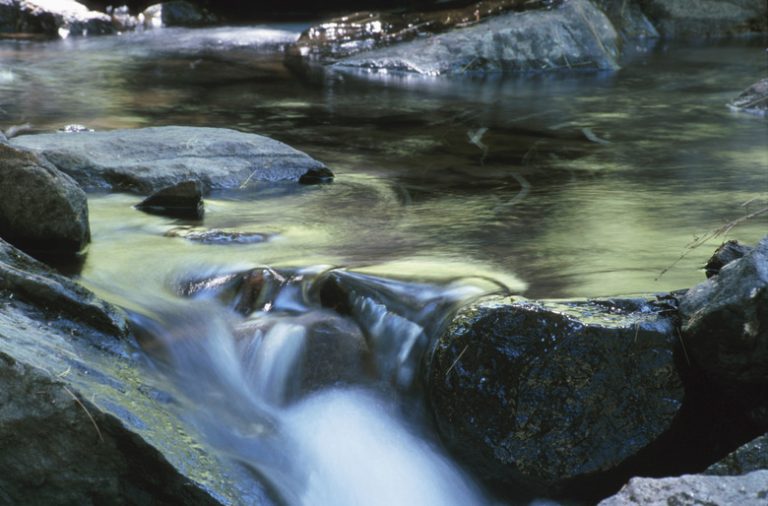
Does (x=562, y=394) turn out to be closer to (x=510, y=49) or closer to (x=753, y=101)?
(x=753, y=101)

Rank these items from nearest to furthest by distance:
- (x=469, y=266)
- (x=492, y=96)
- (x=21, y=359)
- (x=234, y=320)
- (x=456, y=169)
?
(x=21, y=359)
(x=234, y=320)
(x=469, y=266)
(x=456, y=169)
(x=492, y=96)

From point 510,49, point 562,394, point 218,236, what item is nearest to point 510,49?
point 510,49

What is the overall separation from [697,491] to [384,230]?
2.49 metres

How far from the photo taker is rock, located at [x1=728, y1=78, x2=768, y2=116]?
27.5ft

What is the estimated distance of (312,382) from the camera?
3.75 metres

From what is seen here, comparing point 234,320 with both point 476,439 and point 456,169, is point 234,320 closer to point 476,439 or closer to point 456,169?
point 476,439

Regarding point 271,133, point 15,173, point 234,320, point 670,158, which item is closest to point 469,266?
point 234,320

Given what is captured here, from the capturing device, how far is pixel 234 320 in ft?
13.0

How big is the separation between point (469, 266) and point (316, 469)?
3.81 feet

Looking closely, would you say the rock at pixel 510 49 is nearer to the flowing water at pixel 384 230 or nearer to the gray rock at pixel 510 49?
the gray rock at pixel 510 49

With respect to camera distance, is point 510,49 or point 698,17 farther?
point 698,17

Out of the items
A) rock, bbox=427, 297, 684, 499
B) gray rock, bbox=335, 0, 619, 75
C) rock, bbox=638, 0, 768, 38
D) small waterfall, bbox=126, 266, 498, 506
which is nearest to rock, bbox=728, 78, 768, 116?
gray rock, bbox=335, 0, 619, 75

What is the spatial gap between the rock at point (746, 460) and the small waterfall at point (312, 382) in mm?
781

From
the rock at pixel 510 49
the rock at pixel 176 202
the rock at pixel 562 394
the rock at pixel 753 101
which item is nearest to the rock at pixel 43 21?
the rock at pixel 510 49
